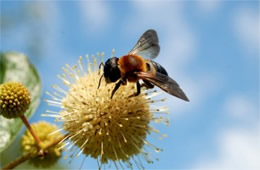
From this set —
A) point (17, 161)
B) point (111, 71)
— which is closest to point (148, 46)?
point (111, 71)

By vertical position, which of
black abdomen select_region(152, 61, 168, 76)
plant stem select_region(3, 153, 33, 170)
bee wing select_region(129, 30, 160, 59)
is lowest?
plant stem select_region(3, 153, 33, 170)

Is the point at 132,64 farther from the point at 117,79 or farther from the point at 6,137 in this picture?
the point at 6,137

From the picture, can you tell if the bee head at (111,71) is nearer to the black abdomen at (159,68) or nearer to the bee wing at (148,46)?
the black abdomen at (159,68)

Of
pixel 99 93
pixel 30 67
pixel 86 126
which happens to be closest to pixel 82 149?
pixel 86 126

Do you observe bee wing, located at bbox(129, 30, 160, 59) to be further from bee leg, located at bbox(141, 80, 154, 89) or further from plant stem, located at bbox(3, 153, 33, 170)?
plant stem, located at bbox(3, 153, 33, 170)

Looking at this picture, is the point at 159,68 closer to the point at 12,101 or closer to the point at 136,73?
the point at 136,73

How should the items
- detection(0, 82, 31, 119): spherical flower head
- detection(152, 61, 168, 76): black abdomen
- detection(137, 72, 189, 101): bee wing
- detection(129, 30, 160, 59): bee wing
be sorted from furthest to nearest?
detection(129, 30, 160, 59): bee wing → detection(152, 61, 168, 76): black abdomen → detection(0, 82, 31, 119): spherical flower head → detection(137, 72, 189, 101): bee wing

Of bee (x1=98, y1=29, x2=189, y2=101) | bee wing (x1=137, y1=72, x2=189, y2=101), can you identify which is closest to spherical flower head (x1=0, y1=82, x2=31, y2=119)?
bee (x1=98, y1=29, x2=189, y2=101)

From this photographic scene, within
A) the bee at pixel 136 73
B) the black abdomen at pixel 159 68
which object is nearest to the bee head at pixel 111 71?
the bee at pixel 136 73
